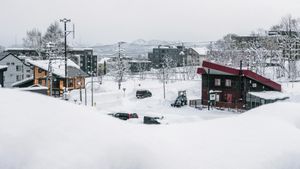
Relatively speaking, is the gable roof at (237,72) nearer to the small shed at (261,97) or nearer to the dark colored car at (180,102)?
the small shed at (261,97)

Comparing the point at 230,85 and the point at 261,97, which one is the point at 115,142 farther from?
the point at 230,85

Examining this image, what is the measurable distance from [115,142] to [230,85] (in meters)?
25.0

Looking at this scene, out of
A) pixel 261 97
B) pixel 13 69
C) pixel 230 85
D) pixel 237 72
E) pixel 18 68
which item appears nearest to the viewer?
pixel 261 97

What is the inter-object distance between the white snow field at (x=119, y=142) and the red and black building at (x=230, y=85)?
22.2m

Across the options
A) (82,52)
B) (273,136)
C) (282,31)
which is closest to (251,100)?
(273,136)

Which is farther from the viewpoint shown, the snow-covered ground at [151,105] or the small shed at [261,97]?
the small shed at [261,97]

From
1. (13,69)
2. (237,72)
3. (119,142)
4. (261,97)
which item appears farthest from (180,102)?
(119,142)

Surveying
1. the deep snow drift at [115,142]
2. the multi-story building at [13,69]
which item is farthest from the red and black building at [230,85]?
the deep snow drift at [115,142]

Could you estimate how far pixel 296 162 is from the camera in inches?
157

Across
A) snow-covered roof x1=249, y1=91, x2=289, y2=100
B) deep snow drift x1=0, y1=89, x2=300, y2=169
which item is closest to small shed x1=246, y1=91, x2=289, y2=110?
snow-covered roof x1=249, y1=91, x2=289, y2=100

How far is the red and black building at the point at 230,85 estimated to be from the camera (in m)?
26.5

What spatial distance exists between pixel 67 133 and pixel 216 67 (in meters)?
25.0

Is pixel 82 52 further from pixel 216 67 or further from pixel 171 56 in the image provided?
pixel 216 67

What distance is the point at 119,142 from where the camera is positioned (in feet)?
11.5
